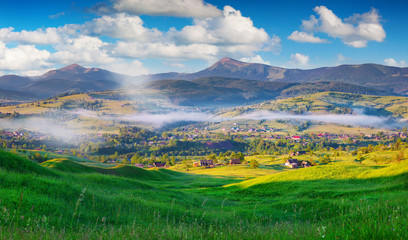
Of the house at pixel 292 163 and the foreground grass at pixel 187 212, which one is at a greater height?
the foreground grass at pixel 187 212

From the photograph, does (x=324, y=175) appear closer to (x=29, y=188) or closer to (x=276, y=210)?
(x=276, y=210)

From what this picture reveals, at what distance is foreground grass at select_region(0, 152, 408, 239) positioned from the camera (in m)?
5.79

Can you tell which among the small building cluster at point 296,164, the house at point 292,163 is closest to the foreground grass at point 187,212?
the house at point 292,163

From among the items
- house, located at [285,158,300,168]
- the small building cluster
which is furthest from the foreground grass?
the small building cluster

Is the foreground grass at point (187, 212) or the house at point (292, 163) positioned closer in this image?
the foreground grass at point (187, 212)

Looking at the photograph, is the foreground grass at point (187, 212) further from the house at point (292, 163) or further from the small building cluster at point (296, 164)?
the small building cluster at point (296, 164)

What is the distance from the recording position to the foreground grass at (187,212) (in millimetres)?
5795

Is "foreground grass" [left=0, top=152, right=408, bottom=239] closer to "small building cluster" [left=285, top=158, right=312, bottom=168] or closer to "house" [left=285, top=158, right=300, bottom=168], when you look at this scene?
"house" [left=285, top=158, right=300, bottom=168]

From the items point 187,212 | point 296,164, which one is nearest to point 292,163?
point 296,164

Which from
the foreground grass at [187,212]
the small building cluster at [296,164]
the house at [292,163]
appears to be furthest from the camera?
the small building cluster at [296,164]

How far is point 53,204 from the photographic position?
1075 centimetres

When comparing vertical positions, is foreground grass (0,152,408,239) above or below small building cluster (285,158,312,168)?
above

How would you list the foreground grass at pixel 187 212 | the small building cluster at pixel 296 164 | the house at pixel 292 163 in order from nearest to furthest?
1. the foreground grass at pixel 187 212
2. the house at pixel 292 163
3. the small building cluster at pixel 296 164

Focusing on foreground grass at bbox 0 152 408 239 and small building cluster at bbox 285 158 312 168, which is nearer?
foreground grass at bbox 0 152 408 239
